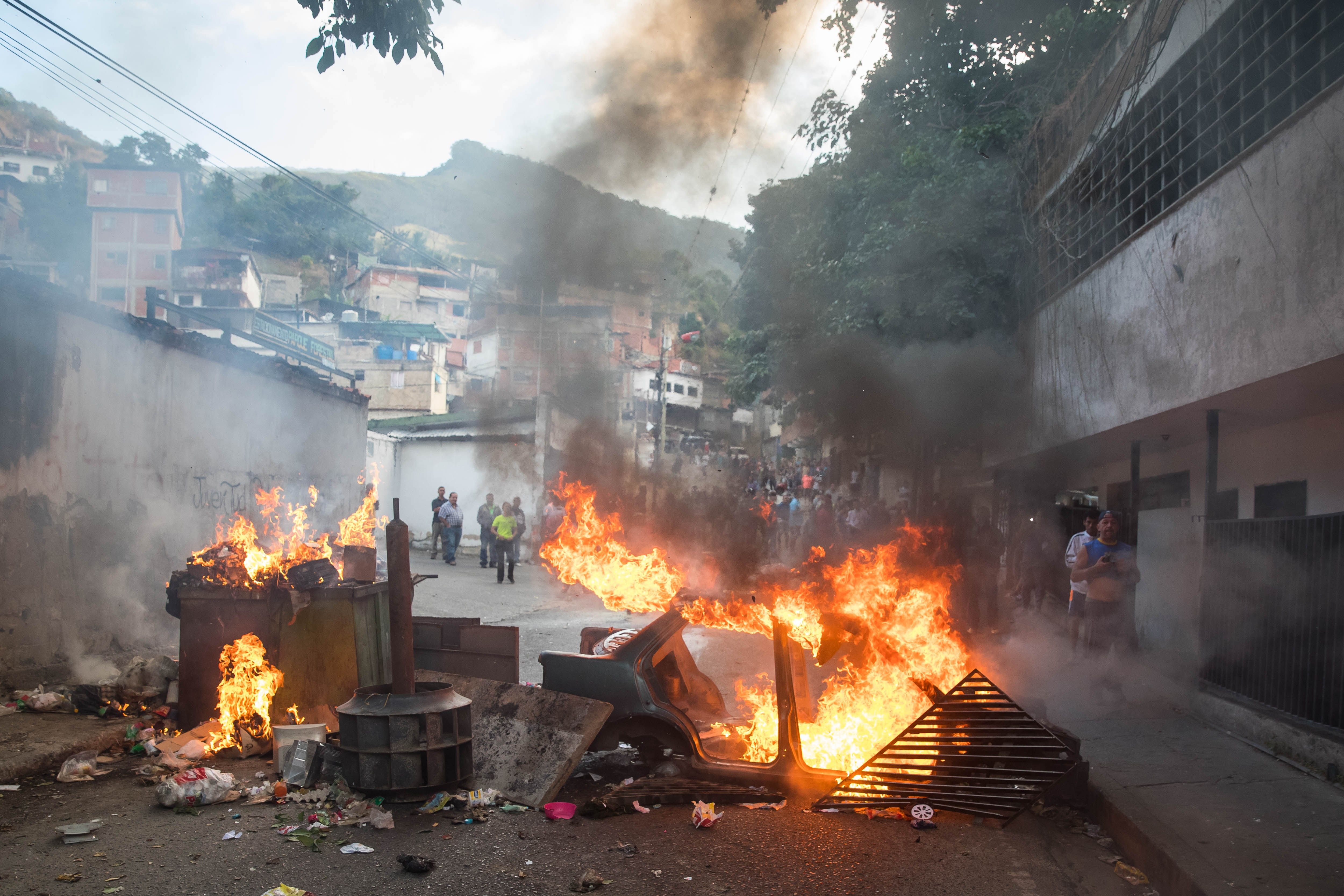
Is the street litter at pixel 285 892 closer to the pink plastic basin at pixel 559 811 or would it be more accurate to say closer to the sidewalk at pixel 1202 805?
the pink plastic basin at pixel 559 811

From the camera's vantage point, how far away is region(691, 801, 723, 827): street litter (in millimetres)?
4547

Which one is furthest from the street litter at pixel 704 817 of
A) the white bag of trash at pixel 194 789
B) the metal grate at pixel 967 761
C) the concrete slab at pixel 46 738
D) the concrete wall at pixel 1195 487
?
the concrete wall at pixel 1195 487

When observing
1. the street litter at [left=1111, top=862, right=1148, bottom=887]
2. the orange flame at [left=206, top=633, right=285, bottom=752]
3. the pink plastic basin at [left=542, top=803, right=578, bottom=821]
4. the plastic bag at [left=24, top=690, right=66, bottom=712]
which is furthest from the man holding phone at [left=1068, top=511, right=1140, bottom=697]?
the plastic bag at [left=24, top=690, right=66, bottom=712]

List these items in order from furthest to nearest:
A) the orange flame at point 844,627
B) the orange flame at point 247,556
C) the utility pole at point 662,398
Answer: the utility pole at point 662,398
the orange flame at point 247,556
the orange flame at point 844,627

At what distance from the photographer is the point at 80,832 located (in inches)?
172

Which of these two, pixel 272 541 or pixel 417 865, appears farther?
pixel 272 541

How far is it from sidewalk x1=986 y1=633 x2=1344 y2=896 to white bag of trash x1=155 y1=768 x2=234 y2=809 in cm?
481

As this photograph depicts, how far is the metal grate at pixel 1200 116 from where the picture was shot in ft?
20.3

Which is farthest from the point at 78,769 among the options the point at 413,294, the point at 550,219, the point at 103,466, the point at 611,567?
the point at 413,294

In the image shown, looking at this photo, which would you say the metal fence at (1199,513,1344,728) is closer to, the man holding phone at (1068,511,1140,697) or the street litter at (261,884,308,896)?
the man holding phone at (1068,511,1140,697)

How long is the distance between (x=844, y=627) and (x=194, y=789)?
12.4 ft

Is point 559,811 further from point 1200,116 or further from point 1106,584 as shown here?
point 1200,116

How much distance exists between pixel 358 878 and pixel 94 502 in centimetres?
654

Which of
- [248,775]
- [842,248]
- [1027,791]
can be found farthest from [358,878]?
[842,248]
